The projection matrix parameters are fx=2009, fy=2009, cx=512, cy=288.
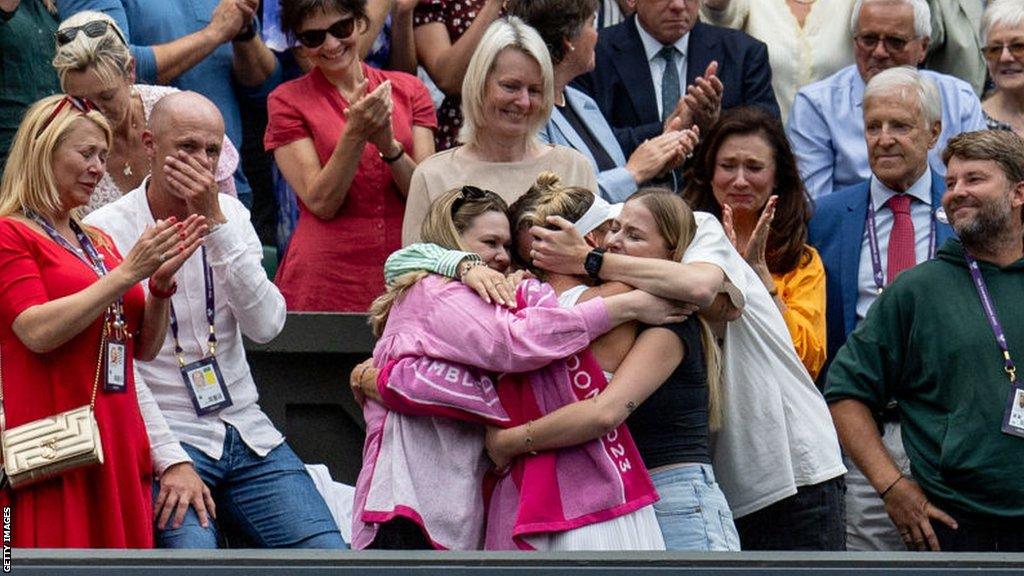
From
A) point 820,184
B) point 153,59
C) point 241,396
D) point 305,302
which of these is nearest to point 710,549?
point 241,396

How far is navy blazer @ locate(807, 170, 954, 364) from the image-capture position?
7285mm

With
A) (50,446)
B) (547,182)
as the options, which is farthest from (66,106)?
(547,182)

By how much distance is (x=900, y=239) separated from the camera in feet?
24.2

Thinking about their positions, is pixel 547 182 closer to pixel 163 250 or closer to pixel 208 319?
pixel 208 319

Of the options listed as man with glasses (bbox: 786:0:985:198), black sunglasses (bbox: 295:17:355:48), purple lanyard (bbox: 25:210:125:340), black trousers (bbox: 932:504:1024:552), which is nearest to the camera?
purple lanyard (bbox: 25:210:125:340)

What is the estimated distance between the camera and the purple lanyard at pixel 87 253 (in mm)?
5691

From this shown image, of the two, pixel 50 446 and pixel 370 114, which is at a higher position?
pixel 370 114

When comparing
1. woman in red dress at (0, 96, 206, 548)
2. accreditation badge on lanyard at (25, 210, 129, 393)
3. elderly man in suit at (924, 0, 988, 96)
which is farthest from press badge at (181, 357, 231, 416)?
elderly man in suit at (924, 0, 988, 96)

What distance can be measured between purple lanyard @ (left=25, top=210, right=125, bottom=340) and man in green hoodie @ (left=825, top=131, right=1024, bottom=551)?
7.87ft

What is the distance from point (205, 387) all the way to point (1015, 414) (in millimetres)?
2528

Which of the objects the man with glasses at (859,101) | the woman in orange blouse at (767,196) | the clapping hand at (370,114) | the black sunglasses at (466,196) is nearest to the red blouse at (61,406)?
the black sunglasses at (466,196)

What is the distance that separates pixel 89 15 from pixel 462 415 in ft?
7.69

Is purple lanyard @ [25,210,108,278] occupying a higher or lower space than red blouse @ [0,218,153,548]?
higher

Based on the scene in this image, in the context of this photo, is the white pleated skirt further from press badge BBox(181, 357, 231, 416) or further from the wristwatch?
press badge BBox(181, 357, 231, 416)
